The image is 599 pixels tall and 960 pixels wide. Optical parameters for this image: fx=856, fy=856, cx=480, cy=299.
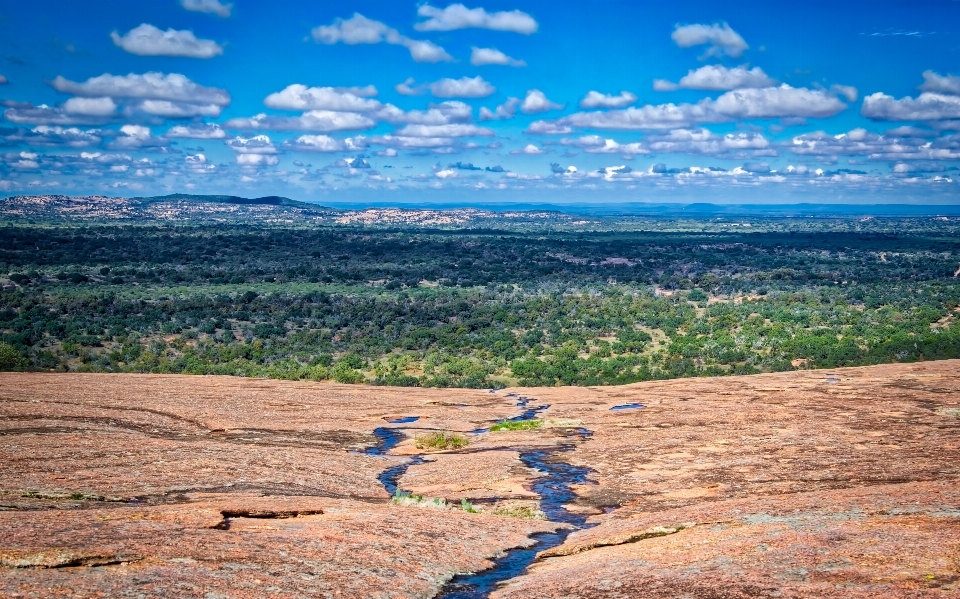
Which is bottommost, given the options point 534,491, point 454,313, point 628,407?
point 628,407

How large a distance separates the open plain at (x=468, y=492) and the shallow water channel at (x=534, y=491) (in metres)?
0.18

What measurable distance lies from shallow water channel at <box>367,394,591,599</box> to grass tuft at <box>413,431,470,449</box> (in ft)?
3.54

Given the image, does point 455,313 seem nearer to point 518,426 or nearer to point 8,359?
point 8,359

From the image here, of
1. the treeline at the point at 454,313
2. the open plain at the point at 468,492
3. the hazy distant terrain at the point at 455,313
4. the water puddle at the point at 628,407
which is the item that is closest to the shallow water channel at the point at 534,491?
the open plain at the point at 468,492

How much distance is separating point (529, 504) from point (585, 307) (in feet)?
Result: 208

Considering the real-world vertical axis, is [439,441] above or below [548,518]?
below

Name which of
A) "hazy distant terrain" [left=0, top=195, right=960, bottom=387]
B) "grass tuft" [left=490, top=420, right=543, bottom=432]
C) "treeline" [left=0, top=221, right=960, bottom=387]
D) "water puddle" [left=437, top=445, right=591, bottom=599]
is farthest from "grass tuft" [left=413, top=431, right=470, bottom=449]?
"treeline" [left=0, top=221, right=960, bottom=387]

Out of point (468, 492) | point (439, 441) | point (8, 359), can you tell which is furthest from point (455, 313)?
point (468, 492)

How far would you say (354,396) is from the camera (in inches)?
1716

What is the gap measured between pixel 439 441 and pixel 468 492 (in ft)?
27.2

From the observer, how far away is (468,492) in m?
23.9

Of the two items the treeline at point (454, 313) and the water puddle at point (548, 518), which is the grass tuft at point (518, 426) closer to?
the water puddle at point (548, 518)

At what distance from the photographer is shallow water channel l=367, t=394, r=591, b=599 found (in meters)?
15.4

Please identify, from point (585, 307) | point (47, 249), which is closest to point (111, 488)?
point (585, 307)
